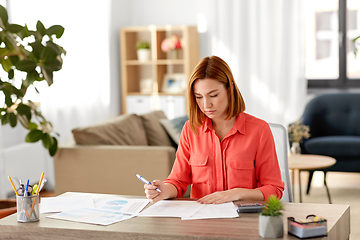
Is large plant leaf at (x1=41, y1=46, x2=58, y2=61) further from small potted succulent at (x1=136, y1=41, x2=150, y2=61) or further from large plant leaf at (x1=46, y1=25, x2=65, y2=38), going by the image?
small potted succulent at (x1=136, y1=41, x2=150, y2=61)

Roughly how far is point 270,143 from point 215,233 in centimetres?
58

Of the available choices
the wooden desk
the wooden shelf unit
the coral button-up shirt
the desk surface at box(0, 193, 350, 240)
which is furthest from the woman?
the wooden shelf unit

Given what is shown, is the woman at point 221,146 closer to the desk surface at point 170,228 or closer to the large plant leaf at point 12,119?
the desk surface at point 170,228

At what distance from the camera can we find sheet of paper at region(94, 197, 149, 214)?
62.6 inches

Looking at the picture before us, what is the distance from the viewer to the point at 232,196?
1.62 metres

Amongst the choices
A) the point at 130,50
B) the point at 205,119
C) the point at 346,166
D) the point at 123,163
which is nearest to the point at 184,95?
the point at 130,50

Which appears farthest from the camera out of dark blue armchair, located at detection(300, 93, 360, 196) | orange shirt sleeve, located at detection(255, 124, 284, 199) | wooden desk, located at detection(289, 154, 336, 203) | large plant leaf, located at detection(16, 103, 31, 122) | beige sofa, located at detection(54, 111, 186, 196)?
dark blue armchair, located at detection(300, 93, 360, 196)

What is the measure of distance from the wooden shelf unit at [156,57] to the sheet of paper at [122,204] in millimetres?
3948

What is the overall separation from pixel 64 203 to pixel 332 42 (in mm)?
4670

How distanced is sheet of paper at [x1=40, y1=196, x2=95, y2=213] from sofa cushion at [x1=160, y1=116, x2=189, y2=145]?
2.18 m

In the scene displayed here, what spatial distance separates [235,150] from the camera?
1.79 m

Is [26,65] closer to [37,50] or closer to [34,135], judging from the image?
[37,50]

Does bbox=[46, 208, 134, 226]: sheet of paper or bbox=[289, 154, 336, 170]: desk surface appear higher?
bbox=[46, 208, 134, 226]: sheet of paper

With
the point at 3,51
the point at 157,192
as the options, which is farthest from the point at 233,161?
the point at 3,51
